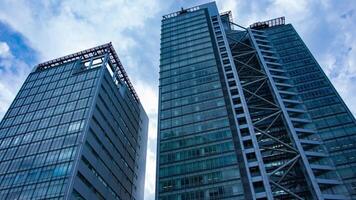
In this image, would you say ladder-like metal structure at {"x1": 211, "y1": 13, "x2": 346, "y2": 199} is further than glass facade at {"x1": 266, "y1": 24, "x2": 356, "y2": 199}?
No

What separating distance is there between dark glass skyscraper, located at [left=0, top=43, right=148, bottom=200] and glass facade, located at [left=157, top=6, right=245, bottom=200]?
17.4 meters

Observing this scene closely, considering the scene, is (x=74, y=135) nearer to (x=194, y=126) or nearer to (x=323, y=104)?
(x=194, y=126)

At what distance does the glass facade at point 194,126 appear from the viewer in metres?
67.5

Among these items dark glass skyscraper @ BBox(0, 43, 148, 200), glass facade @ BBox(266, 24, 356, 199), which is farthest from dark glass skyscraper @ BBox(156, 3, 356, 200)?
dark glass skyscraper @ BBox(0, 43, 148, 200)

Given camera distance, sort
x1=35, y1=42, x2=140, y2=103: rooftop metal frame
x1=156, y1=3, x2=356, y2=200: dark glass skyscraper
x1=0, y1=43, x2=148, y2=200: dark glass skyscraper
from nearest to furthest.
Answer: x1=156, y1=3, x2=356, y2=200: dark glass skyscraper < x1=0, y1=43, x2=148, y2=200: dark glass skyscraper < x1=35, y1=42, x2=140, y2=103: rooftop metal frame

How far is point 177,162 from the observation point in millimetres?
73562

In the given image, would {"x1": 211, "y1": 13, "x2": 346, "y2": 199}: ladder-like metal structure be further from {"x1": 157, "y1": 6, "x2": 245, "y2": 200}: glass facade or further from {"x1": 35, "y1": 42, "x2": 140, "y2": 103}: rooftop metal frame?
{"x1": 35, "y1": 42, "x2": 140, "y2": 103}: rooftop metal frame

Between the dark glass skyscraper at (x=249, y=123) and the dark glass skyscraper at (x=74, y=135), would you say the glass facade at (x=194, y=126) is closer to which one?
the dark glass skyscraper at (x=249, y=123)

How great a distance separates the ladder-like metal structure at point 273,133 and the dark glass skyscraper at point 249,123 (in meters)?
0.24

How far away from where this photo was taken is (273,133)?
84.1 m

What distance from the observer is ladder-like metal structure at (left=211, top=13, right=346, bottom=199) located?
66125 mm

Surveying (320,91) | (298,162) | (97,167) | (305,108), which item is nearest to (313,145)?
(298,162)

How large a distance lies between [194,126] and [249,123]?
1400cm

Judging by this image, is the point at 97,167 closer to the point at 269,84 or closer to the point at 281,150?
the point at 281,150
